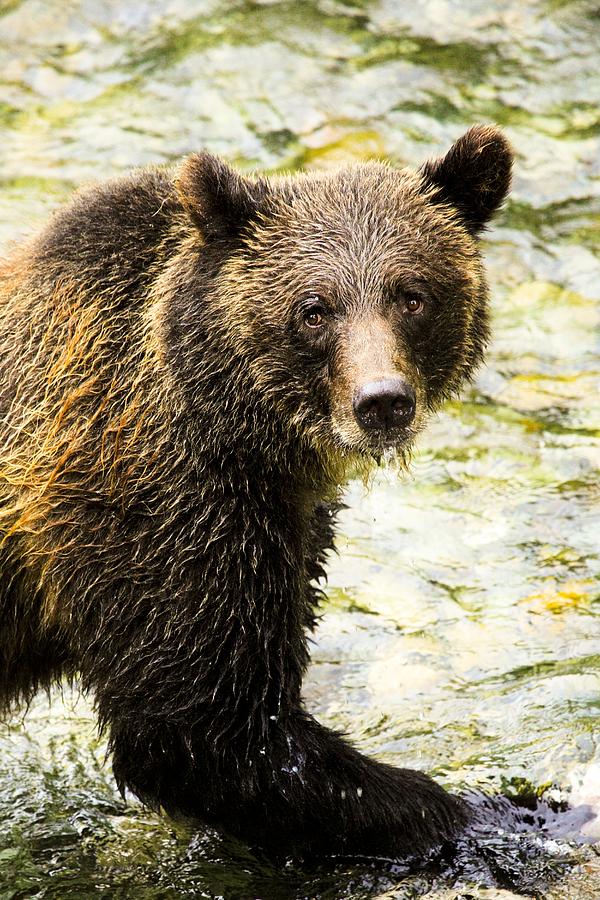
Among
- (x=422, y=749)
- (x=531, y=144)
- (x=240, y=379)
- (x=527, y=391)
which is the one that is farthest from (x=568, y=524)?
(x=531, y=144)

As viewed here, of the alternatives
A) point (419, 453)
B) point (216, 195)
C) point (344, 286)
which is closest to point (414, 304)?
point (344, 286)

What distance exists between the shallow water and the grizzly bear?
0.61 meters

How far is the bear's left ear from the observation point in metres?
7.64

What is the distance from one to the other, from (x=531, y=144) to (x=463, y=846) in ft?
29.8

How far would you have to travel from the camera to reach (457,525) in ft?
35.4

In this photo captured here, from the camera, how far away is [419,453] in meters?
10.1

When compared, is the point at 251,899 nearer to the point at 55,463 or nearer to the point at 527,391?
the point at 55,463

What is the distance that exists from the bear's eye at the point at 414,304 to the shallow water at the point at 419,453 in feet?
8.72

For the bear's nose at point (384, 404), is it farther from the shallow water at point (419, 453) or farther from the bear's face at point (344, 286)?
the shallow water at point (419, 453)

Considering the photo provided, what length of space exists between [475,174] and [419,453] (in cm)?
277

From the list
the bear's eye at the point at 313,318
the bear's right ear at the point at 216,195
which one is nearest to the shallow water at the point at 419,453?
the bear's right ear at the point at 216,195

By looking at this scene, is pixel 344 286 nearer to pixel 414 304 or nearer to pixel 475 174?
pixel 414 304

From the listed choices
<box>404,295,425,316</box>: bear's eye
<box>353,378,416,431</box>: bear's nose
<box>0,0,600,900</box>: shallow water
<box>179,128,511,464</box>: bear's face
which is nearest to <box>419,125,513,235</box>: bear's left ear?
<box>179,128,511,464</box>: bear's face

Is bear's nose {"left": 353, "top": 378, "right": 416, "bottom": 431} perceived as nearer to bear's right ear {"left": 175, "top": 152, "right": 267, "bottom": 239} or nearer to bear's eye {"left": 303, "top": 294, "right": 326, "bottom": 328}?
bear's eye {"left": 303, "top": 294, "right": 326, "bottom": 328}
